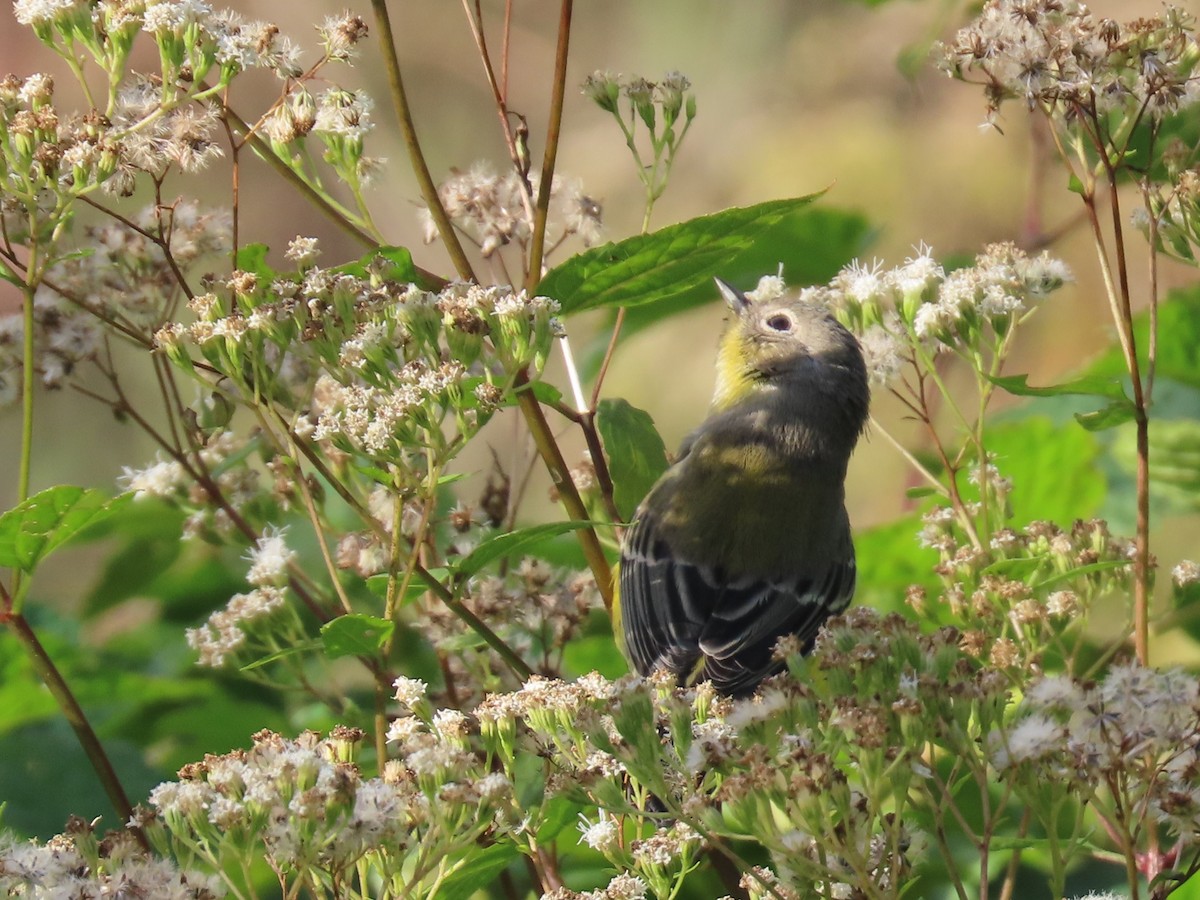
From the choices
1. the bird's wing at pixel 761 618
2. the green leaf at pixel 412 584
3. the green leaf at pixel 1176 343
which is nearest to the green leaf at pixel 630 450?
the green leaf at pixel 412 584

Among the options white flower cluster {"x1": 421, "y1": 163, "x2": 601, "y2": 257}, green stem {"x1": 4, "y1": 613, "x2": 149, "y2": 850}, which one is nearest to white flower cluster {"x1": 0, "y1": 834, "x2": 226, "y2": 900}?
green stem {"x1": 4, "y1": 613, "x2": 149, "y2": 850}

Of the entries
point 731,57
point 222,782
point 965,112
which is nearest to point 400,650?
point 222,782

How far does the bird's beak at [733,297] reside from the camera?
11.6 feet

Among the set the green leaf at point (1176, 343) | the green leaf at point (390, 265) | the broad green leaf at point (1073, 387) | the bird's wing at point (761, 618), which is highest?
the green leaf at point (390, 265)

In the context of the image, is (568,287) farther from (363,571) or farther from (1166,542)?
(1166,542)

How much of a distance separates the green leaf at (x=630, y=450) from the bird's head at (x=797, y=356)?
1.40 m

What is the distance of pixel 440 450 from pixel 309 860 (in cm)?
63

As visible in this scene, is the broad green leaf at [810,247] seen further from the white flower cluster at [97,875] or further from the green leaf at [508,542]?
the white flower cluster at [97,875]

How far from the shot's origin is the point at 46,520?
2.05 metres

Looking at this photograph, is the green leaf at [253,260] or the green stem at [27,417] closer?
the green stem at [27,417]

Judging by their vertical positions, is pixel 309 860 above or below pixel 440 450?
below

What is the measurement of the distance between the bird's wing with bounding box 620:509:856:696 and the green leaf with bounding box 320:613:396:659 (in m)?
1.27

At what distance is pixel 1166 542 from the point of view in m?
5.60

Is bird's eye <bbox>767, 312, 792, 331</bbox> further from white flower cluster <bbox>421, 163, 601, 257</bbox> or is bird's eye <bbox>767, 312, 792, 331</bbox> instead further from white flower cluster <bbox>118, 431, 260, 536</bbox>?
white flower cluster <bbox>118, 431, 260, 536</bbox>
